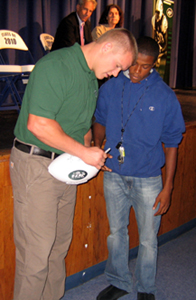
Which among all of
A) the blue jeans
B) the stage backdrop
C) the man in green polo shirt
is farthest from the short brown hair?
the stage backdrop

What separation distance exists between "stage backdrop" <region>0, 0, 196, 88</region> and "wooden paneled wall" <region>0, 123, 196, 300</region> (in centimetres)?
281

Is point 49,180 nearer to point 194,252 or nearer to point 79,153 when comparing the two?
point 79,153

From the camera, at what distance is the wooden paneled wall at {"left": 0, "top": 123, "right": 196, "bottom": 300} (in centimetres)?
137

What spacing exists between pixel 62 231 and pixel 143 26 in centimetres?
548

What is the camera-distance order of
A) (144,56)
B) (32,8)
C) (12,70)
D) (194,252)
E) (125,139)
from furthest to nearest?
(32,8) < (12,70) < (194,252) < (125,139) < (144,56)

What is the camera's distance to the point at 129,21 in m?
5.53

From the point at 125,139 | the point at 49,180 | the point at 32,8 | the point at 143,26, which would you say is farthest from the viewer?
the point at 143,26

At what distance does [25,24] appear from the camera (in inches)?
154

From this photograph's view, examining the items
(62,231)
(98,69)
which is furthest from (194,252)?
(98,69)

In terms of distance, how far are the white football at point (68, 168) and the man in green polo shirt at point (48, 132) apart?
0.14ft

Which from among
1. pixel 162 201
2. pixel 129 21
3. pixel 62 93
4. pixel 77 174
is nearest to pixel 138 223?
pixel 162 201

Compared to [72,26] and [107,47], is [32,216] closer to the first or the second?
[107,47]

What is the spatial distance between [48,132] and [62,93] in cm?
14

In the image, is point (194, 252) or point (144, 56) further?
point (194, 252)
